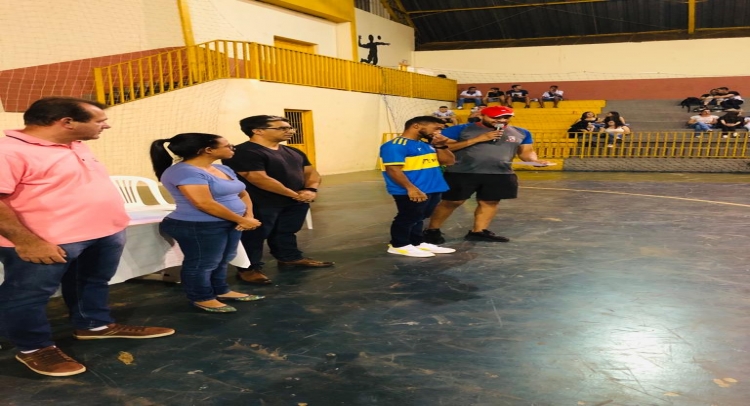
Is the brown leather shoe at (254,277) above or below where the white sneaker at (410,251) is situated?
above

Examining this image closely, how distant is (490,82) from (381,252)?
1787cm

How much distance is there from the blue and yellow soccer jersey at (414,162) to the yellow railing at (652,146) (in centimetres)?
1077

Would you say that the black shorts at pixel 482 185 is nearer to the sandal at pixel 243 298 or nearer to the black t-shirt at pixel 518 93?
the sandal at pixel 243 298

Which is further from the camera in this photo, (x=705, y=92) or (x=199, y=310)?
(x=705, y=92)

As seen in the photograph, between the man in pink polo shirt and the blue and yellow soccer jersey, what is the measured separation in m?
2.37

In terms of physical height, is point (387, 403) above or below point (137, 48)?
below

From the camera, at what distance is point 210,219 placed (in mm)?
3248

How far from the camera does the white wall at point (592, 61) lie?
62.8 feet

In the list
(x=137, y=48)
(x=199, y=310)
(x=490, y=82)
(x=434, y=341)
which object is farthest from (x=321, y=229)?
(x=490, y=82)

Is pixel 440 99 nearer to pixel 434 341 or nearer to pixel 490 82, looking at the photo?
pixel 490 82

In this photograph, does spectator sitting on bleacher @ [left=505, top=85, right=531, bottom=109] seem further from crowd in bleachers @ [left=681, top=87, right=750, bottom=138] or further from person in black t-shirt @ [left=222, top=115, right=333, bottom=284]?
person in black t-shirt @ [left=222, top=115, right=333, bottom=284]

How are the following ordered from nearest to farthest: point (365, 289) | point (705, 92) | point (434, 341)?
point (434, 341) < point (365, 289) < point (705, 92)

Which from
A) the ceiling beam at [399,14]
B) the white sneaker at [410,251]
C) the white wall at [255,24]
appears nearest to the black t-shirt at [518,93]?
the ceiling beam at [399,14]

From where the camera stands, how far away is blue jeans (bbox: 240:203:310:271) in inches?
162
